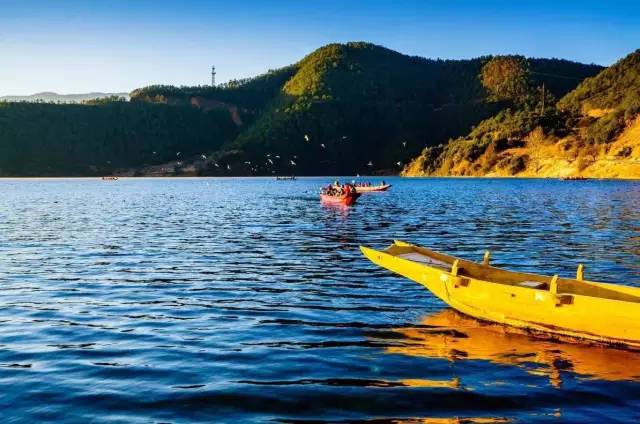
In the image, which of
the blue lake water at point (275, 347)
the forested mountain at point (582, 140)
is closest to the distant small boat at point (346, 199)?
the blue lake water at point (275, 347)

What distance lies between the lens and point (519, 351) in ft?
44.5

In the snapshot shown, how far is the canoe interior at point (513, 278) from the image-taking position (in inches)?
588

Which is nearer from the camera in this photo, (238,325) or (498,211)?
(238,325)

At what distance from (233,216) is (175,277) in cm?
3376

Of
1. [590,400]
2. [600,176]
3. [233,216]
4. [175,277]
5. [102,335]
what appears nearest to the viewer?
[590,400]

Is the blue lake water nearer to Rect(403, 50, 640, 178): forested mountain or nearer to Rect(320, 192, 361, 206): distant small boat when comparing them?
Rect(320, 192, 361, 206): distant small boat

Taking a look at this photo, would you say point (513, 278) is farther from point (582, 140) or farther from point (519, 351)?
point (582, 140)

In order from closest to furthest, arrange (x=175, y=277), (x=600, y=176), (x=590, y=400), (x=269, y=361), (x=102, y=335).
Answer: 1. (x=590, y=400)
2. (x=269, y=361)
3. (x=102, y=335)
4. (x=175, y=277)
5. (x=600, y=176)

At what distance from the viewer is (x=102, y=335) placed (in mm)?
14914

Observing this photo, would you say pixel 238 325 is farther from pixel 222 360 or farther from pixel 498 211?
pixel 498 211

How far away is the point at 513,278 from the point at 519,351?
381cm

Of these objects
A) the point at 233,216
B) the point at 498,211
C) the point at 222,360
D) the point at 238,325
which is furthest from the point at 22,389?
the point at 498,211

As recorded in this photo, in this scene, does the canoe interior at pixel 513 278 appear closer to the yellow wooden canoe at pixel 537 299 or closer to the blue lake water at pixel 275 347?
the yellow wooden canoe at pixel 537 299

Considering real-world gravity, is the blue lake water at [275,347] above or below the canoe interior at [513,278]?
below
